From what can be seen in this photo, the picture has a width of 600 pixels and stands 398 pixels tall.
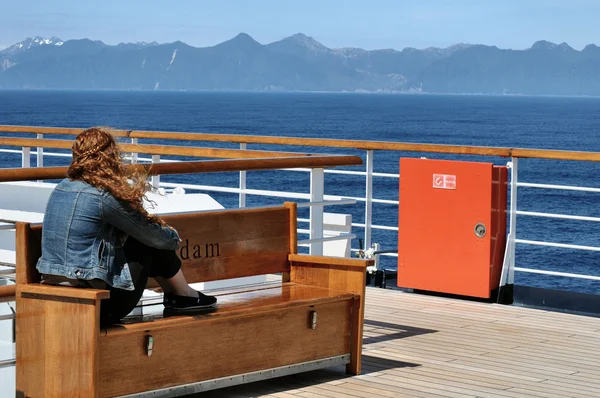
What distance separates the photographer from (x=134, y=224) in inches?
152

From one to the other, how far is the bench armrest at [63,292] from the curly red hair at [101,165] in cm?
34

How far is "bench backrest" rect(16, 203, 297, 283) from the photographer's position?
4.54 m

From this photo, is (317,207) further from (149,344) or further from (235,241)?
(149,344)

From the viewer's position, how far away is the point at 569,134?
317 ft

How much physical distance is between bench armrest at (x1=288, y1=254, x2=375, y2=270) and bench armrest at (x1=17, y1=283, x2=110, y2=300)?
4.69 feet

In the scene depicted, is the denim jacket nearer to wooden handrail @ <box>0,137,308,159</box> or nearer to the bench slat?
the bench slat

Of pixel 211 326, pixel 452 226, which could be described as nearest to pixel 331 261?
pixel 211 326

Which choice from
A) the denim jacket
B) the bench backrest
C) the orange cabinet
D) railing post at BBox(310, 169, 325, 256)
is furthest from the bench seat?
the orange cabinet

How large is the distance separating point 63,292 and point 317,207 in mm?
2356

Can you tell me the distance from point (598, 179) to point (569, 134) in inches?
1578

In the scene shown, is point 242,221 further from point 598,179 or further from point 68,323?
point 598,179

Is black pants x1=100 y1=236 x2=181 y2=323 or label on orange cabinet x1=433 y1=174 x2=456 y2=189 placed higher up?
label on orange cabinet x1=433 y1=174 x2=456 y2=189

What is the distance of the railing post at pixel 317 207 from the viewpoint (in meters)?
5.75

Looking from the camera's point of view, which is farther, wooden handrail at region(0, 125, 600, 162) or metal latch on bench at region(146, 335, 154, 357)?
wooden handrail at region(0, 125, 600, 162)
